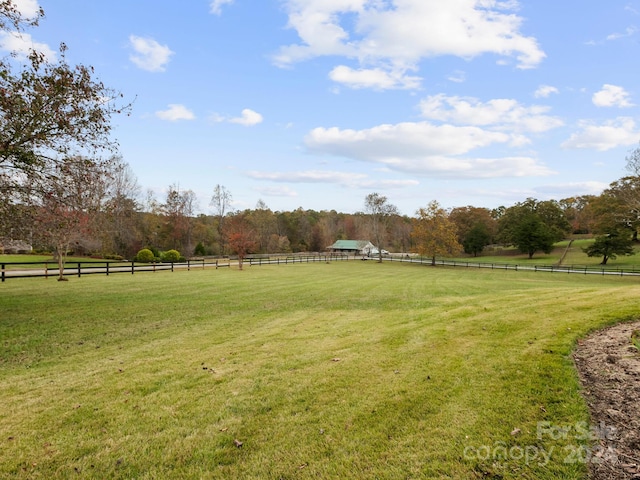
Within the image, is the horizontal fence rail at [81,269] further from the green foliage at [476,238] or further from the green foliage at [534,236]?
the green foliage at [476,238]

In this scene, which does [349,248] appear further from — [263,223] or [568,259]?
[568,259]

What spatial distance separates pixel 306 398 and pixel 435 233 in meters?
48.1

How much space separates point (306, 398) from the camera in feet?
15.8

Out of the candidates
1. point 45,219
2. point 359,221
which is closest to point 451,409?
point 45,219

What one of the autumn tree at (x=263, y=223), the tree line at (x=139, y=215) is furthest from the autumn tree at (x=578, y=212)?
the autumn tree at (x=263, y=223)

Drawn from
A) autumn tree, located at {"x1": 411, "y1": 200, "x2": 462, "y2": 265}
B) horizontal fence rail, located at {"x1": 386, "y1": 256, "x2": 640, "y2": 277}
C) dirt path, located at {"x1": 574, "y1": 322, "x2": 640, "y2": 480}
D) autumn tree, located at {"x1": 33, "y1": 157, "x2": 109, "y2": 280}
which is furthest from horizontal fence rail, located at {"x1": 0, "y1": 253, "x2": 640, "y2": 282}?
dirt path, located at {"x1": 574, "y1": 322, "x2": 640, "y2": 480}

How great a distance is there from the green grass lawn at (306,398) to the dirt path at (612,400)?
168mm

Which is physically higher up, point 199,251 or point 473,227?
point 473,227

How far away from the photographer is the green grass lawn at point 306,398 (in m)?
3.46

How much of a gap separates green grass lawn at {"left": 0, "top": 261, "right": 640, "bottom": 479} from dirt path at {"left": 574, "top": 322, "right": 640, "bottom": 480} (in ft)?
0.55

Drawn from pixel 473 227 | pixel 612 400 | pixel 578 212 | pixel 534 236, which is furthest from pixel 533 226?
pixel 612 400

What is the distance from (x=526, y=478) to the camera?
3008 millimetres

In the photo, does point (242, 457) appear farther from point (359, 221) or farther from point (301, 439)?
point (359, 221)

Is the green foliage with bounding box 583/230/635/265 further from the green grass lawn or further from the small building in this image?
the green grass lawn
